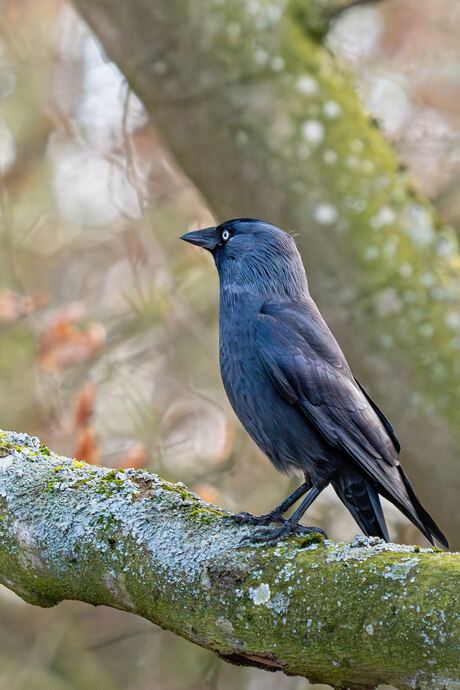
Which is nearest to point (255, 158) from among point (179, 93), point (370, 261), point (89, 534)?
point (179, 93)

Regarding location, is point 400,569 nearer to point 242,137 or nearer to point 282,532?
point 282,532

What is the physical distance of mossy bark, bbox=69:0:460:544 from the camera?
12.4 feet

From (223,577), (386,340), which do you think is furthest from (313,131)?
(223,577)

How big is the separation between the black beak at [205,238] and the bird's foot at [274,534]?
61.4 inches

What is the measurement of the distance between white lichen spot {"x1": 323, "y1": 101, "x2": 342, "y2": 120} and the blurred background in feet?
2.54

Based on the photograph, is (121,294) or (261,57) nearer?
(261,57)

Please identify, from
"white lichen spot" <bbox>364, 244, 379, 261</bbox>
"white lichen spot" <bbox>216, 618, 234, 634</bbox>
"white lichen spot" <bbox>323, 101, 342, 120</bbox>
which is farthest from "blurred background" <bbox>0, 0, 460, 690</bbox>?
"white lichen spot" <bbox>216, 618, 234, 634</bbox>

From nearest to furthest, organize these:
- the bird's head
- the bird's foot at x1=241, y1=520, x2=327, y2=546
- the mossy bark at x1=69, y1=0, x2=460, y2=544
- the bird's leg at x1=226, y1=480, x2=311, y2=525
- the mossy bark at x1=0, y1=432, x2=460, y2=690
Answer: the mossy bark at x1=0, y1=432, x2=460, y2=690
the bird's foot at x1=241, y1=520, x2=327, y2=546
the bird's leg at x1=226, y1=480, x2=311, y2=525
the bird's head
the mossy bark at x1=69, y1=0, x2=460, y2=544

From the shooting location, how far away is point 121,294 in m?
6.04

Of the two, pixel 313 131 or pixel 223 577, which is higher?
pixel 313 131

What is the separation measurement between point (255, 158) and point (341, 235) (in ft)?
1.91

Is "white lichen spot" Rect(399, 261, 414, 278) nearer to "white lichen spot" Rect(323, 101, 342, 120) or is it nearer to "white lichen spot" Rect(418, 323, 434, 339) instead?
"white lichen spot" Rect(418, 323, 434, 339)

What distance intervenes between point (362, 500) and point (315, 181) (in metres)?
1.63

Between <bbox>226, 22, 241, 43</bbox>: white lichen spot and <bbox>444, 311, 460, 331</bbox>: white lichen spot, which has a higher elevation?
<bbox>226, 22, 241, 43</bbox>: white lichen spot
